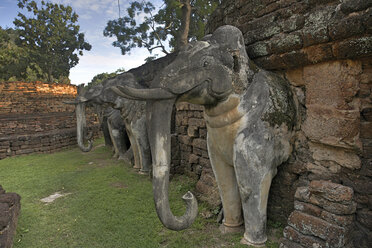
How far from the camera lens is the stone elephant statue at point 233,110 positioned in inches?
71.7

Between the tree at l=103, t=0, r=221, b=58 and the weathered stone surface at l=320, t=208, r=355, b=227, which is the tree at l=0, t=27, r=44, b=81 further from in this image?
the weathered stone surface at l=320, t=208, r=355, b=227

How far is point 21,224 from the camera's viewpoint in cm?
341

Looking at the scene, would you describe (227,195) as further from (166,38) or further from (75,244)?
(166,38)

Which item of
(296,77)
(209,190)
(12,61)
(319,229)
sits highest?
(12,61)

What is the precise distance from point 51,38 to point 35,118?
12935 mm

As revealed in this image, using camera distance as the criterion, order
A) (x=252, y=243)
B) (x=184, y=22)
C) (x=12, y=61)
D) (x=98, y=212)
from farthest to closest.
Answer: (x=12, y=61) → (x=184, y=22) → (x=98, y=212) → (x=252, y=243)

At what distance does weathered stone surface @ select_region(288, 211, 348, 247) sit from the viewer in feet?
6.14

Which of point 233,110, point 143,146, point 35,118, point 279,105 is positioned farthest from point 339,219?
point 35,118

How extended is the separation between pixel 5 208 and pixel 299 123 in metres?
3.50

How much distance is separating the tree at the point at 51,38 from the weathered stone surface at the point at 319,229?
23.9 meters

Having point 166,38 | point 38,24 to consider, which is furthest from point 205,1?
point 38,24

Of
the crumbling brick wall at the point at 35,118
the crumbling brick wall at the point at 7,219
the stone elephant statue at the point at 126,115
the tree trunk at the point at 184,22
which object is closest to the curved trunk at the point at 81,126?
the stone elephant statue at the point at 126,115

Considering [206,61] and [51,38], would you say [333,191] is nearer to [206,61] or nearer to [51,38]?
[206,61]

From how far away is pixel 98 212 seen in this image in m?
3.70
